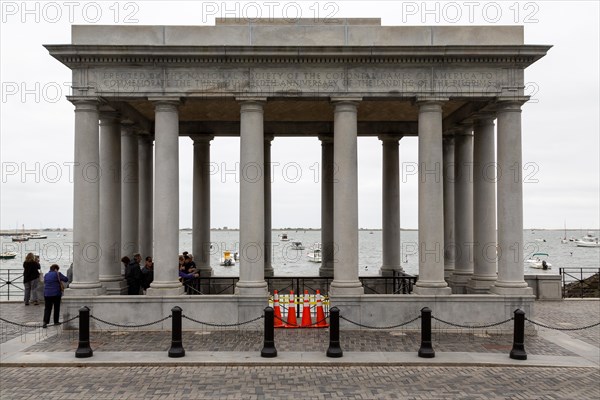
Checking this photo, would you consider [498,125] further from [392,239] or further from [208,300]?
[208,300]

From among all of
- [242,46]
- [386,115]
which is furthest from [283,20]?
[386,115]

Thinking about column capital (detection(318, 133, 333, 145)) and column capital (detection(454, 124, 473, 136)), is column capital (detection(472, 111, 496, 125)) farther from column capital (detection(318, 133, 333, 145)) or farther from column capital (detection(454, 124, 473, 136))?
column capital (detection(318, 133, 333, 145))

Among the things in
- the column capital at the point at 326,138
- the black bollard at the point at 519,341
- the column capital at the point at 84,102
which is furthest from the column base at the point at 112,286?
the black bollard at the point at 519,341

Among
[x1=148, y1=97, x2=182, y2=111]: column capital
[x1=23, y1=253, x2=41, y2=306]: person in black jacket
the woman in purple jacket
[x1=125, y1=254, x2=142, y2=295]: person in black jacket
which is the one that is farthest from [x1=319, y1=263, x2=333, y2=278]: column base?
[x1=23, y1=253, x2=41, y2=306]: person in black jacket

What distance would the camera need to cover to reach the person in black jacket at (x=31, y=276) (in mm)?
23453

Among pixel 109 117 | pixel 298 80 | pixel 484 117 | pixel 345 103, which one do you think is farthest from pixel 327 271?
pixel 109 117

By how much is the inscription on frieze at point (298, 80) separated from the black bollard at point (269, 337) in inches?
319

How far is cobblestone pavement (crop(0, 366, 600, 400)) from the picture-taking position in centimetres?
1171

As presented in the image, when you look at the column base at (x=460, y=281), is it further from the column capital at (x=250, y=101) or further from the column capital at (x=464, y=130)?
the column capital at (x=250, y=101)

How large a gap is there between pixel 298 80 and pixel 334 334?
9.04 m

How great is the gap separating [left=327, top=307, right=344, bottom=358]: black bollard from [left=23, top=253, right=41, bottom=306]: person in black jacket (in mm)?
15097

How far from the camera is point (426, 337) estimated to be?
14797mm

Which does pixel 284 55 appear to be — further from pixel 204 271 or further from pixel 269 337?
pixel 204 271

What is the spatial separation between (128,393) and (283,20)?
14.7 m
